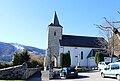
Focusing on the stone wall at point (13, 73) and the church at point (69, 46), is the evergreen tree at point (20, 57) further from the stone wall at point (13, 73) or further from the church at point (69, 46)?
the stone wall at point (13, 73)

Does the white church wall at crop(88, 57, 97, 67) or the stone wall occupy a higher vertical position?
the white church wall at crop(88, 57, 97, 67)

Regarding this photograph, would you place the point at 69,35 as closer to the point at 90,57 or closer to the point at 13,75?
the point at 90,57

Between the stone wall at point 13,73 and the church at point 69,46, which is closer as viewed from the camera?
the stone wall at point 13,73

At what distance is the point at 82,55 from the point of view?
228ft

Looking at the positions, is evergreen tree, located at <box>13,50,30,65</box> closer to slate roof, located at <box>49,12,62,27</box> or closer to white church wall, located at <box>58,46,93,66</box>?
white church wall, located at <box>58,46,93,66</box>

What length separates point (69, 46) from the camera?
67938 millimetres

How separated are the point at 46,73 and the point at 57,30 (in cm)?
3949

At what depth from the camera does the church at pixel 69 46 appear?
67.8 meters

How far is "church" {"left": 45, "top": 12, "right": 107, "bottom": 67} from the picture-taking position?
222ft

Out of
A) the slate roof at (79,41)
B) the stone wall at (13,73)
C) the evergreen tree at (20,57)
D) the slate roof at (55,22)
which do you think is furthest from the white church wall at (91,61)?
the stone wall at (13,73)

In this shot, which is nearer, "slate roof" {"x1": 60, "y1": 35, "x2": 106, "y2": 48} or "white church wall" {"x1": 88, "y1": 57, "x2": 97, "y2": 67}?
"white church wall" {"x1": 88, "y1": 57, "x2": 97, "y2": 67}

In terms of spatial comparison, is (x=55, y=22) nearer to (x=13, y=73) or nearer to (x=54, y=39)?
(x=54, y=39)

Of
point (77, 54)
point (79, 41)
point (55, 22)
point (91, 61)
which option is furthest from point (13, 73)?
point (55, 22)

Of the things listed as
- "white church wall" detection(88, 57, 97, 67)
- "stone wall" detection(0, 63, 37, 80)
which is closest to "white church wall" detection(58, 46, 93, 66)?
"white church wall" detection(88, 57, 97, 67)
